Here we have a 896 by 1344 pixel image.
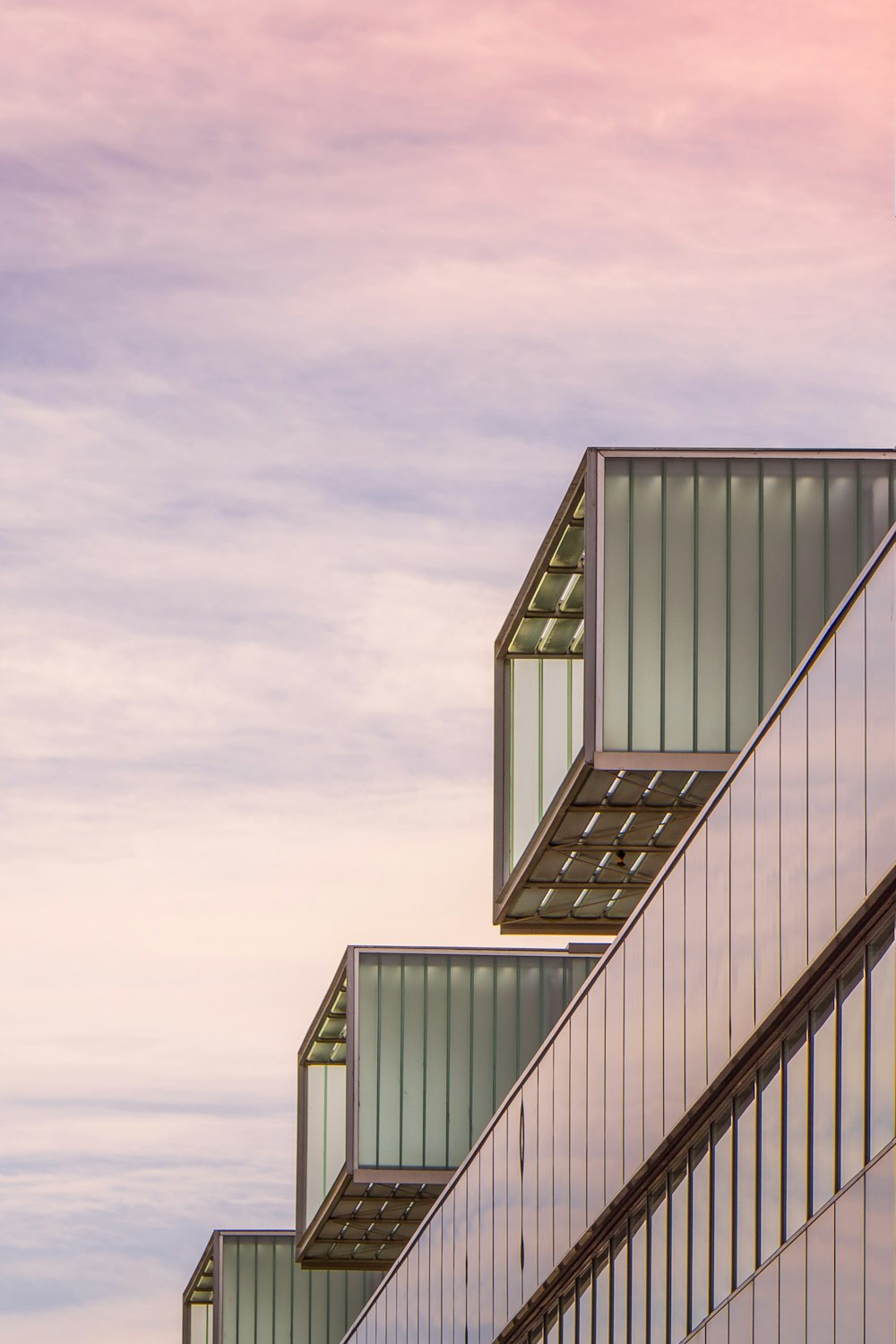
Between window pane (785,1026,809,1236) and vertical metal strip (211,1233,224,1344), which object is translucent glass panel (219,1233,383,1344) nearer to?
vertical metal strip (211,1233,224,1344)

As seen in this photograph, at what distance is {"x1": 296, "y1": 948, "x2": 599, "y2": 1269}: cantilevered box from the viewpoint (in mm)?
49156

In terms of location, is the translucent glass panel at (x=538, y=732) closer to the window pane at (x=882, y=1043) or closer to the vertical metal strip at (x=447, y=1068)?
the vertical metal strip at (x=447, y=1068)

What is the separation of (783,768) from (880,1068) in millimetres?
3881

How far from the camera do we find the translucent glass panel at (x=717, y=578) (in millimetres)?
31812

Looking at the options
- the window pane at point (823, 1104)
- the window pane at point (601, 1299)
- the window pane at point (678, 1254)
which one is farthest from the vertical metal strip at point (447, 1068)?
the window pane at point (823, 1104)

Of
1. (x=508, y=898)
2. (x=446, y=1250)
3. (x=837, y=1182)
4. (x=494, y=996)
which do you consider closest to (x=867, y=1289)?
(x=837, y=1182)

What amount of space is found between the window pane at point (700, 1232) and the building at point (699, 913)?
0.22 feet

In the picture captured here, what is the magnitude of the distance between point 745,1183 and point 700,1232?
87.0 inches

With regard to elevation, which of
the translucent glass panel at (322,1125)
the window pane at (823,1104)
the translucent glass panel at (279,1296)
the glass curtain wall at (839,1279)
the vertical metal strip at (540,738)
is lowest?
the glass curtain wall at (839,1279)

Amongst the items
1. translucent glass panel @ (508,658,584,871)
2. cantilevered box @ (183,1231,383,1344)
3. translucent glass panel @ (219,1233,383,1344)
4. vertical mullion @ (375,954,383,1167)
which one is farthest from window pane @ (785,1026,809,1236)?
translucent glass panel @ (219,1233,383,1344)

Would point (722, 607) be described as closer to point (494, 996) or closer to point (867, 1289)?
point (867, 1289)

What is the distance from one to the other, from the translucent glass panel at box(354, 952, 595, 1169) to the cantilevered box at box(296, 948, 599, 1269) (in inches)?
0.7

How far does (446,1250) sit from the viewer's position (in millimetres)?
Result: 41312

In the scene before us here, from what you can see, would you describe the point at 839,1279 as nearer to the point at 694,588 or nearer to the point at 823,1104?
the point at 823,1104
